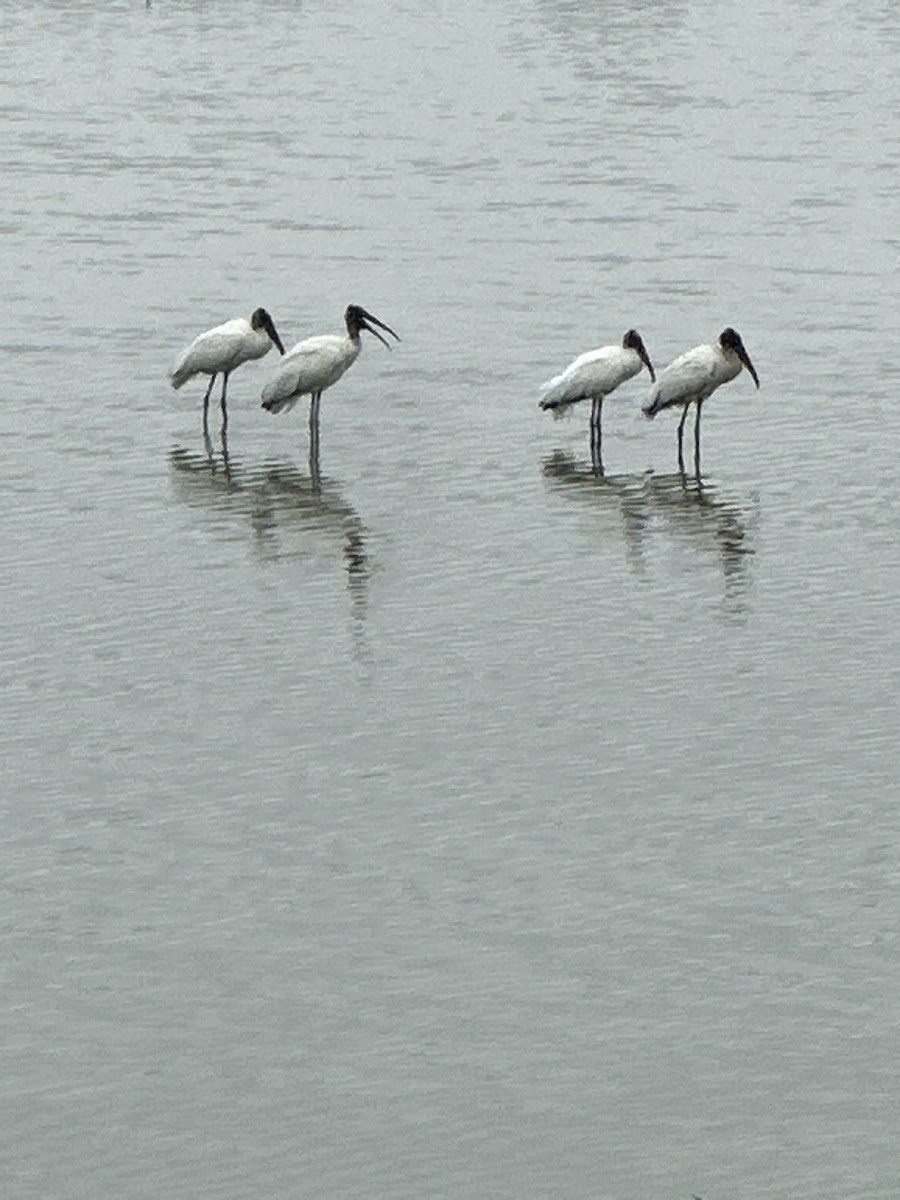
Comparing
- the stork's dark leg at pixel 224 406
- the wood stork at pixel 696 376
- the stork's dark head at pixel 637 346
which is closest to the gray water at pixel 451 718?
the stork's dark leg at pixel 224 406

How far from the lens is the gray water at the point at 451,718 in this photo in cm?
1669

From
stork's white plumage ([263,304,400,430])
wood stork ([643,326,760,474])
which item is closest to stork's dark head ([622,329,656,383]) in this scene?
wood stork ([643,326,760,474])

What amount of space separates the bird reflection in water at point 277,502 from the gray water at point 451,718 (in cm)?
9

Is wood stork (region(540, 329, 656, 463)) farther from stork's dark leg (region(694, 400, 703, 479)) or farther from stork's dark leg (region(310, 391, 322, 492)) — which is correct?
stork's dark leg (region(310, 391, 322, 492))

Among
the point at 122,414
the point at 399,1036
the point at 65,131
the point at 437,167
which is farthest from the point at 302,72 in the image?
the point at 399,1036

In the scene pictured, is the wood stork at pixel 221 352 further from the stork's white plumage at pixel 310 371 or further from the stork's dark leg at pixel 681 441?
the stork's dark leg at pixel 681 441

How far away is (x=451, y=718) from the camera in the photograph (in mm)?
23766

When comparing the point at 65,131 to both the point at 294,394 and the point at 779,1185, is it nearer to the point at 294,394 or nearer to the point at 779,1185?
the point at 294,394

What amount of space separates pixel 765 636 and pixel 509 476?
23.1ft

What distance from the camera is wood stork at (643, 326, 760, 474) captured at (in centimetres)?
3372

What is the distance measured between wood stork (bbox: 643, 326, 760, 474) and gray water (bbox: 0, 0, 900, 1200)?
676mm

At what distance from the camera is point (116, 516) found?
101ft

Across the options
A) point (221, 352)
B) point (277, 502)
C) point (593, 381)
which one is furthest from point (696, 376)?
point (221, 352)

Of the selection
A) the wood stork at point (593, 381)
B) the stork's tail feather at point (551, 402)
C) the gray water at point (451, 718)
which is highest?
the wood stork at point (593, 381)
